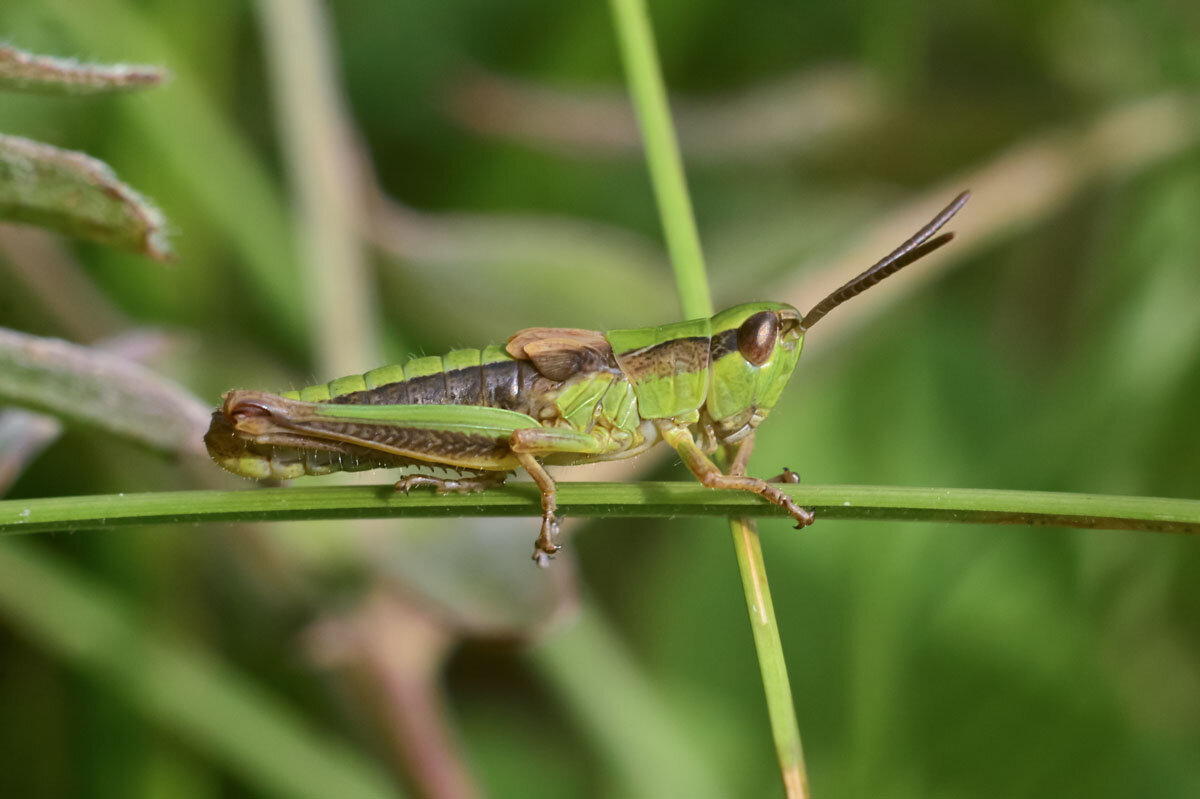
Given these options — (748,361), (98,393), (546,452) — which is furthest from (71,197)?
(748,361)

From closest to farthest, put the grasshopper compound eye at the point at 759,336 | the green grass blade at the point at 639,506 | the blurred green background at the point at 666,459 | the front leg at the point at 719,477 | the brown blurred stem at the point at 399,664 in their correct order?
the green grass blade at the point at 639,506 → the front leg at the point at 719,477 → the grasshopper compound eye at the point at 759,336 → the brown blurred stem at the point at 399,664 → the blurred green background at the point at 666,459

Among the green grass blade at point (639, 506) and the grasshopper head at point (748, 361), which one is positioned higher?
the grasshopper head at point (748, 361)

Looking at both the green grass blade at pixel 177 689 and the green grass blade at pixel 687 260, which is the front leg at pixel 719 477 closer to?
the green grass blade at pixel 687 260

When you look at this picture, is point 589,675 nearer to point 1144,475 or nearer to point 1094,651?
point 1094,651

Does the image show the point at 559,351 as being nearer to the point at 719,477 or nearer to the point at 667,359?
the point at 667,359

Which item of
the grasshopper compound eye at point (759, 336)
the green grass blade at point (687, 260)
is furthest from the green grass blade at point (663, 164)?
the grasshopper compound eye at point (759, 336)

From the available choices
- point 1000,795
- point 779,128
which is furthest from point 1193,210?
point 1000,795

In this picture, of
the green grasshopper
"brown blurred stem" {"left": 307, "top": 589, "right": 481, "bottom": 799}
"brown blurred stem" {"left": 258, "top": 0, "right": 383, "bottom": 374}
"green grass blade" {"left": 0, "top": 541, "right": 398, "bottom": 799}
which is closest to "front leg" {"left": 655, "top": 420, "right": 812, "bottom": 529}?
the green grasshopper

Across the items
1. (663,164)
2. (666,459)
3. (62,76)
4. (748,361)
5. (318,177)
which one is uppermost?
(318,177)
